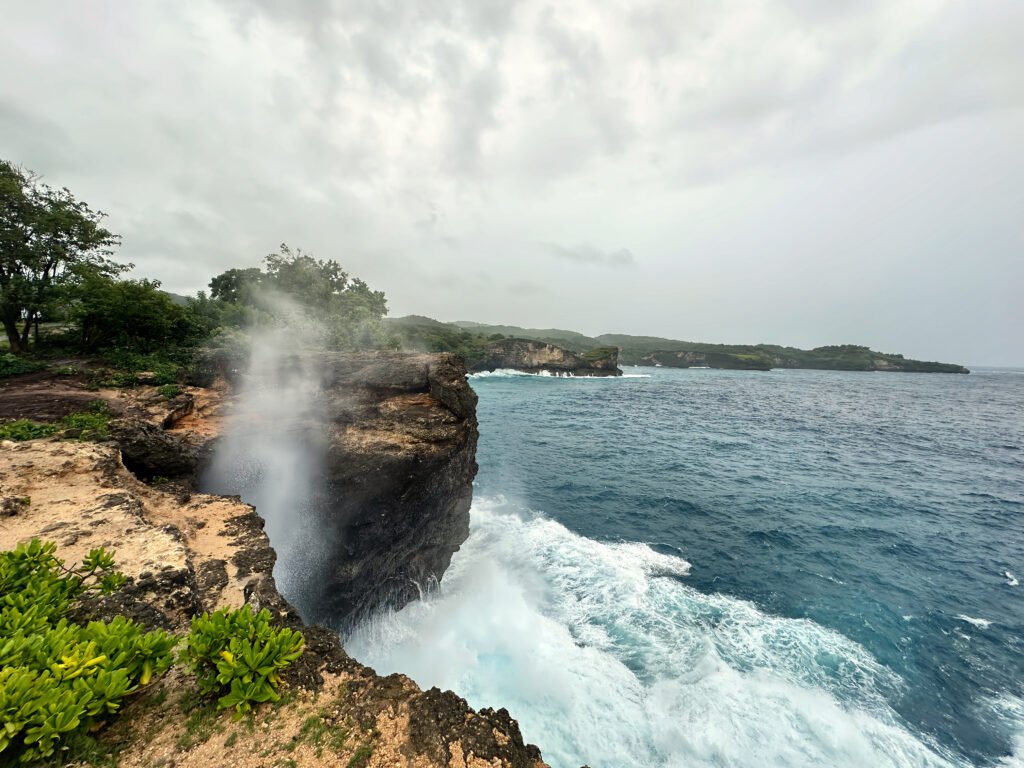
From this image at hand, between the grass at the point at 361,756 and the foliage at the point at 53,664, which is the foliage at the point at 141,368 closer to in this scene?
→ the foliage at the point at 53,664

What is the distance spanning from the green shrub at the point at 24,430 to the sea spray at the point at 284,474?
4595 mm

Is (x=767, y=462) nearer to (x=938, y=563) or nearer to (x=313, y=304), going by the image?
(x=938, y=563)

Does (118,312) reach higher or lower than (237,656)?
higher

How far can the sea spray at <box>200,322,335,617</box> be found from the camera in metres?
15.3

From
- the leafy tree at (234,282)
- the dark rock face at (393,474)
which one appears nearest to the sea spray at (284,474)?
the dark rock face at (393,474)

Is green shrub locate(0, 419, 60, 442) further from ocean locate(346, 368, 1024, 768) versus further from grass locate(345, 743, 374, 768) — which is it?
grass locate(345, 743, 374, 768)

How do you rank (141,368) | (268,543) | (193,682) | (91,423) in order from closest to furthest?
Result: (193,682) < (268,543) < (91,423) < (141,368)

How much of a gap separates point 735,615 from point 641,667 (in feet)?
16.4

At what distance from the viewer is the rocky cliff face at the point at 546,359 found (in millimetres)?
132125

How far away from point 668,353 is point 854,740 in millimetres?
202530

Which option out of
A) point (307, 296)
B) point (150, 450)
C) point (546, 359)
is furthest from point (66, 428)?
point (546, 359)

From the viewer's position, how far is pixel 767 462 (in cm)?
3441

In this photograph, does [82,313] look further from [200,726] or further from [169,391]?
[200,726]

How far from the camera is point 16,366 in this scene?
755 inches
